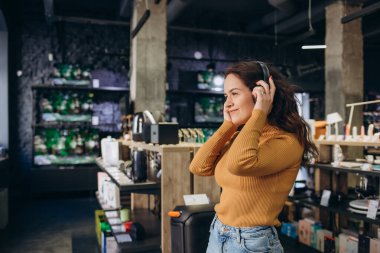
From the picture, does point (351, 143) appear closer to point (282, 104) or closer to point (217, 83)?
point (282, 104)

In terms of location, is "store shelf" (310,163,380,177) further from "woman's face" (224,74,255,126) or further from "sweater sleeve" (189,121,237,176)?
"woman's face" (224,74,255,126)

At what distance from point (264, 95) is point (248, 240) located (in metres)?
0.53

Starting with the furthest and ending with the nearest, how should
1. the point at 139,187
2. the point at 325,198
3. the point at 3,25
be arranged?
the point at 3,25 < the point at 325,198 < the point at 139,187

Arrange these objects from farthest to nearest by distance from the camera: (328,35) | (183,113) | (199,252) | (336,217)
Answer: (183,113), (328,35), (336,217), (199,252)

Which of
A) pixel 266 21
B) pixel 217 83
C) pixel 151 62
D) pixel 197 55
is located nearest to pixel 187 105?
pixel 217 83

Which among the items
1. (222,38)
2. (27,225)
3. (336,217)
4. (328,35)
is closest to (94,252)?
(27,225)

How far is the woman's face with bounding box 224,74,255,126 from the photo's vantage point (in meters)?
1.50

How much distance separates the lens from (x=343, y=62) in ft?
24.1

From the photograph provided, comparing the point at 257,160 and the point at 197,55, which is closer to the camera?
the point at 257,160

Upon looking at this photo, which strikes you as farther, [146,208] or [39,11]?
[39,11]

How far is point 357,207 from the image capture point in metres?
3.76

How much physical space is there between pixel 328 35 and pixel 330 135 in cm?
389

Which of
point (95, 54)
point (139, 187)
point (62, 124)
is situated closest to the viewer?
point (139, 187)

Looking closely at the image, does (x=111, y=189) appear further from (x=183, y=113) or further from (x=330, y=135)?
(x=183, y=113)
